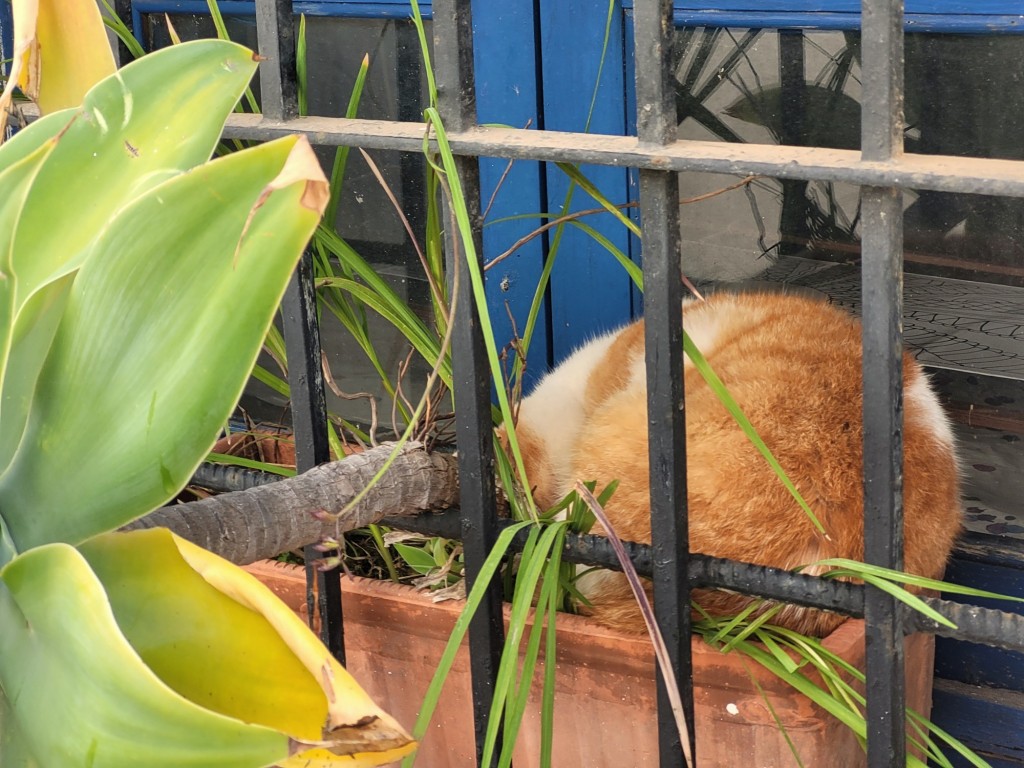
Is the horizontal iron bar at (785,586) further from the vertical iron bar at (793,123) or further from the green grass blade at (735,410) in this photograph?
the vertical iron bar at (793,123)

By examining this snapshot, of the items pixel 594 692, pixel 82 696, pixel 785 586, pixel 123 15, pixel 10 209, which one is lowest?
pixel 594 692

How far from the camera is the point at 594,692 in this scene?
1.29 metres

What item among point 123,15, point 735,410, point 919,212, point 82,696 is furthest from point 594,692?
point 123,15

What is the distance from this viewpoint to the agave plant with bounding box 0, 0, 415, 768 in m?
0.63

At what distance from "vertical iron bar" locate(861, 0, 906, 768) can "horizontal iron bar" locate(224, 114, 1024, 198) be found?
25 millimetres

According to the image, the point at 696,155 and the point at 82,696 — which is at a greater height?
the point at 696,155

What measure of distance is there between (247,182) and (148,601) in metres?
0.26

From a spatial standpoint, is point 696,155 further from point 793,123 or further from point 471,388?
point 793,123

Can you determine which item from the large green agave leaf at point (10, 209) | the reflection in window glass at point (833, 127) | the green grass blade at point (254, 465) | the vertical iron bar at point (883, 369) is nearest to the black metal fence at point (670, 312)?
the vertical iron bar at point (883, 369)

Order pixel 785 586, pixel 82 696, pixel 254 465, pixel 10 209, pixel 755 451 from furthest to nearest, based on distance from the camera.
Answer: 1. pixel 254 465
2. pixel 755 451
3. pixel 785 586
4. pixel 10 209
5. pixel 82 696

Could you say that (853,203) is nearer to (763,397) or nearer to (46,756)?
(763,397)

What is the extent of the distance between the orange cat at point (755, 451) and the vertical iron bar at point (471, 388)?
0.61ft

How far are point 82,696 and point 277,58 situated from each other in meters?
0.71

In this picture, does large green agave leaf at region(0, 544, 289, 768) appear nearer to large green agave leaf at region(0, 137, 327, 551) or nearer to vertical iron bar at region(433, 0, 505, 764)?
large green agave leaf at region(0, 137, 327, 551)
